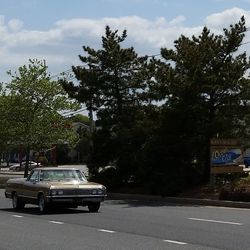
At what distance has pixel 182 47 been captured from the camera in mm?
26453

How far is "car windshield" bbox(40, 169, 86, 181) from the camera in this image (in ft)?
62.9

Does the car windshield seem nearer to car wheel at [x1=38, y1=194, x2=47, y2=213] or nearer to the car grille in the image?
car wheel at [x1=38, y1=194, x2=47, y2=213]

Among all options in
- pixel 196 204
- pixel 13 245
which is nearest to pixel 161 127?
pixel 196 204

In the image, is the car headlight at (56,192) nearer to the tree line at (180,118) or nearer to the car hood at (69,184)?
the car hood at (69,184)

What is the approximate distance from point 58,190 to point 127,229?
4551mm

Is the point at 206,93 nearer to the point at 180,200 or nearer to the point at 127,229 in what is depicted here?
the point at 180,200

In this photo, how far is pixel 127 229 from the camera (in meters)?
13.9

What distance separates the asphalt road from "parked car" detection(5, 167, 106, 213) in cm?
37

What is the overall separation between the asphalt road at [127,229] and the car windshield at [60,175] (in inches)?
41.8

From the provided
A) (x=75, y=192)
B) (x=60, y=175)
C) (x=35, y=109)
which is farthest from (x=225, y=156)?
(x=35, y=109)

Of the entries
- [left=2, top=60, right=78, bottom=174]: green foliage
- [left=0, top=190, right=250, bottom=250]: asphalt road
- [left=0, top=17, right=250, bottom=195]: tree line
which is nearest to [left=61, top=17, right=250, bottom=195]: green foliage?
[left=0, top=17, right=250, bottom=195]: tree line

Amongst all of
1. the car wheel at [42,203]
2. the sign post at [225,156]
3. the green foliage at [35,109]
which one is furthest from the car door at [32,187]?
the green foliage at [35,109]

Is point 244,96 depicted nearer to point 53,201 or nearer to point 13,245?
point 53,201

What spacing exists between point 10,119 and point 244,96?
21347 millimetres
